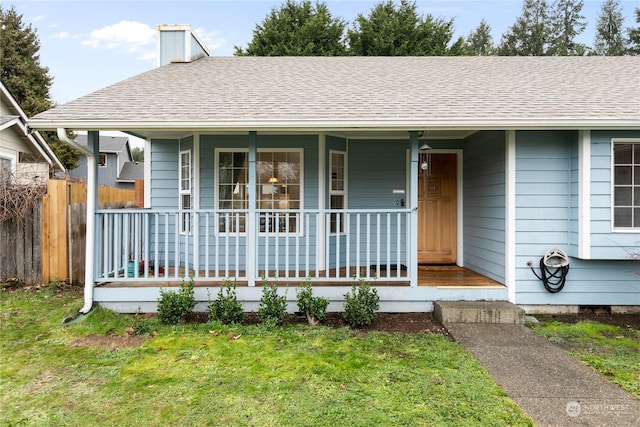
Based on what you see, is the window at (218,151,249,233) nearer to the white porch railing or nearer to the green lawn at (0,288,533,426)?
the white porch railing

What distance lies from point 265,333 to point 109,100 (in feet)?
12.6

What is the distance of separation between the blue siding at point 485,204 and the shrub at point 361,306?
200 centimetres

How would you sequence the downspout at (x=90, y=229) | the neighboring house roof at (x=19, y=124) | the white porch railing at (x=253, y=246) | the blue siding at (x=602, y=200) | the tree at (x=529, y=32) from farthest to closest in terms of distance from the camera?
the tree at (x=529, y=32)
the neighboring house roof at (x=19, y=124)
the white porch railing at (x=253, y=246)
the downspout at (x=90, y=229)
the blue siding at (x=602, y=200)

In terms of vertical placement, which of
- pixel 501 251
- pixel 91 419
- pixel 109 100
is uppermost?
pixel 109 100

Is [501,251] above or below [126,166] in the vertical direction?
below

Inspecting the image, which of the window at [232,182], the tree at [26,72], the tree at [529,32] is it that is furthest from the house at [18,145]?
the tree at [529,32]

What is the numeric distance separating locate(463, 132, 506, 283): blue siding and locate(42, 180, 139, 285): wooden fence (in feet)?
22.1

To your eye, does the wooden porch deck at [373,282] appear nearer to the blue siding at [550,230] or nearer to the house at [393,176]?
the house at [393,176]

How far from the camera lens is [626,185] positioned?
468 centimetres

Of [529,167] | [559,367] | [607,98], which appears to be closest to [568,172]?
[529,167]

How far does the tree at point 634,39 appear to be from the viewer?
22.0 m

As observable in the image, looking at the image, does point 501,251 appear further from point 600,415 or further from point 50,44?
point 50,44

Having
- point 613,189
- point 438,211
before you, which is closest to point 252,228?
point 438,211

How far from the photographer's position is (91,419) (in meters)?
2.57
